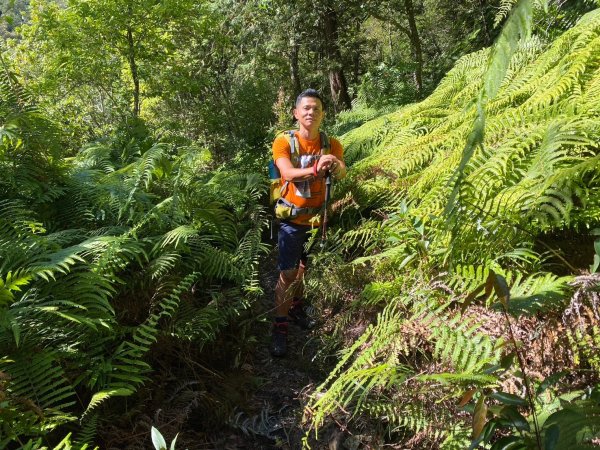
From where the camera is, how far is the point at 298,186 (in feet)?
11.4

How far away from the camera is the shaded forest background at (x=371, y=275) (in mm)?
1911

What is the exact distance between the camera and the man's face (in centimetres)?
343

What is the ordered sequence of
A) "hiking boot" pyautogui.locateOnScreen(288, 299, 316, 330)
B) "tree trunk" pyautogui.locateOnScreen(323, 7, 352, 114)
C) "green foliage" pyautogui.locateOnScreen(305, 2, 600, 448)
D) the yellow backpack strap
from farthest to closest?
"tree trunk" pyautogui.locateOnScreen(323, 7, 352, 114) < "hiking boot" pyautogui.locateOnScreen(288, 299, 316, 330) < the yellow backpack strap < "green foliage" pyautogui.locateOnScreen(305, 2, 600, 448)

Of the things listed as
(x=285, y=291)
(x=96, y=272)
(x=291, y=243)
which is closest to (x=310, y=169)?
(x=291, y=243)

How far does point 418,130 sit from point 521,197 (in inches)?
94.0

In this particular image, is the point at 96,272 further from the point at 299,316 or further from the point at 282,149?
the point at 299,316

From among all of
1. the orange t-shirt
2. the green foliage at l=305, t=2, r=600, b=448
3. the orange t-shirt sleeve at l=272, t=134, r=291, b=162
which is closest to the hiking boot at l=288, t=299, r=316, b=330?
the green foliage at l=305, t=2, r=600, b=448

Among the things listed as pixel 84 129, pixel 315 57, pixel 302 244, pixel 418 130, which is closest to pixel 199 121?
pixel 84 129

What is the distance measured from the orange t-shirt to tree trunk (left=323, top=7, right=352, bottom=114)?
24.4 ft

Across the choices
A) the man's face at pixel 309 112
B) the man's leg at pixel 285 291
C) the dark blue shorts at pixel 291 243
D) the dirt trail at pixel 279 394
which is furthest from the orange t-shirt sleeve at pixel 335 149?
the dirt trail at pixel 279 394

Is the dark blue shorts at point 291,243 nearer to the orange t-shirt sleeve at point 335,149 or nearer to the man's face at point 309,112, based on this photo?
the orange t-shirt sleeve at point 335,149

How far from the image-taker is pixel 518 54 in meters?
4.78

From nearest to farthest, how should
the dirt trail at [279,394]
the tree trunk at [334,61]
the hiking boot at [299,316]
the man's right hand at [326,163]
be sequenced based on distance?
the dirt trail at [279,394] → the man's right hand at [326,163] → the hiking boot at [299,316] → the tree trunk at [334,61]

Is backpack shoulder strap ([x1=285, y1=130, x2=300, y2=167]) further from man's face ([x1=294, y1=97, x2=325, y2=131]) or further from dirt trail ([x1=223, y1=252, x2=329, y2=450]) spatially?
dirt trail ([x1=223, y1=252, x2=329, y2=450])
